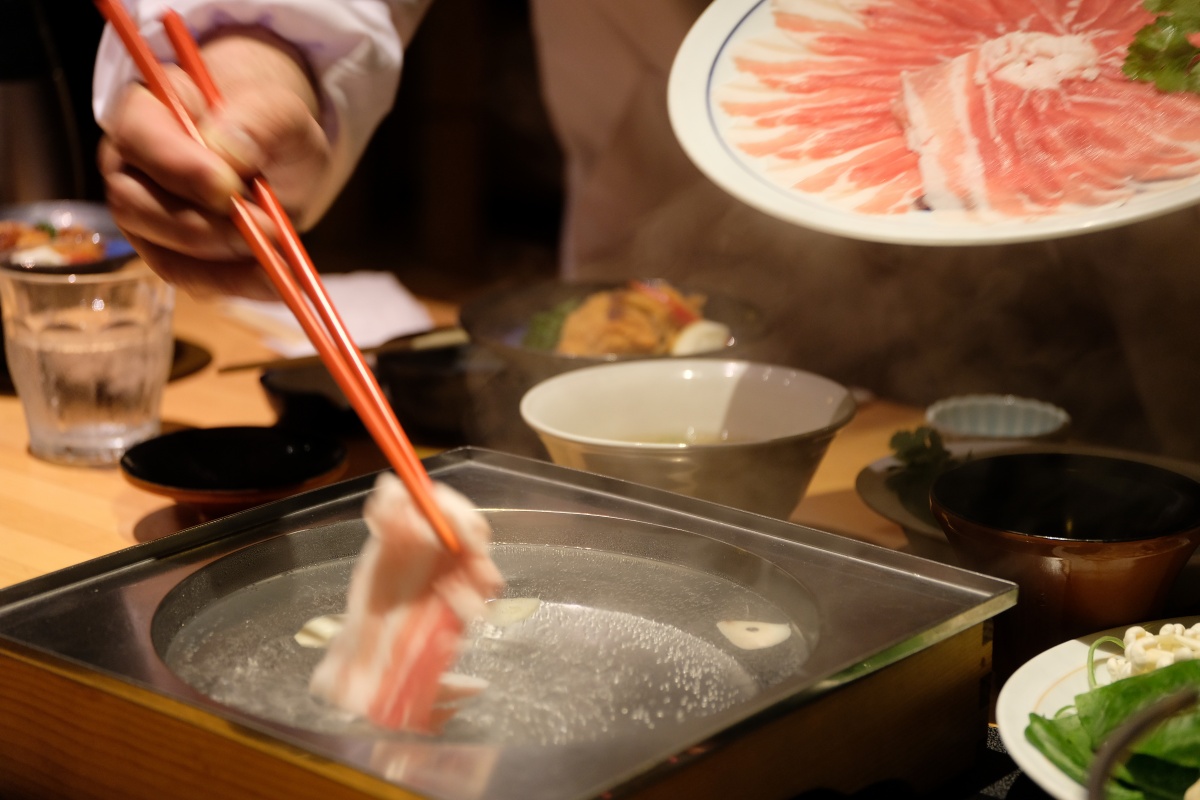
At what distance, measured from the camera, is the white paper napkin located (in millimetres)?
2236

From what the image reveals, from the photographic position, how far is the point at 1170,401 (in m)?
2.01

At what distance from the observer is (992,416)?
167 centimetres

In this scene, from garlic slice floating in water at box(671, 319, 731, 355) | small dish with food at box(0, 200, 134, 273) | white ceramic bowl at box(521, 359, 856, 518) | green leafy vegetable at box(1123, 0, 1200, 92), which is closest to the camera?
green leafy vegetable at box(1123, 0, 1200, 92)

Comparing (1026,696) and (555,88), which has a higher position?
(555,88)

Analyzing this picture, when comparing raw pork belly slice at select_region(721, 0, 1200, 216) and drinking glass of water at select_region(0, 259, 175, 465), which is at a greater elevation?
raw pork belly slice at select_region(721, 0, 1200, 216)

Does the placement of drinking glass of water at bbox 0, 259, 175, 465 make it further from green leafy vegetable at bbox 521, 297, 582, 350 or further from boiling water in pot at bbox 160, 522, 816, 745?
boiling water in pot at bbox 160, 522, 816, 745

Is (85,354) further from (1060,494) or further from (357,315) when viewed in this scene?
(1060,494)

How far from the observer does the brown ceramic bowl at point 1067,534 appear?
1.00m

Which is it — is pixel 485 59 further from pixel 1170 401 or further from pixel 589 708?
pixel 589 708

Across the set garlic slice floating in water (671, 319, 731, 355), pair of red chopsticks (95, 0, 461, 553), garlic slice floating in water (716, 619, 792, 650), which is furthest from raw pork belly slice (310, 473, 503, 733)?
garlic slice floating in water (671, 319, 731, 355)

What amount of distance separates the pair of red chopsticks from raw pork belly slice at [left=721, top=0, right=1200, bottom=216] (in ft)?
1.58

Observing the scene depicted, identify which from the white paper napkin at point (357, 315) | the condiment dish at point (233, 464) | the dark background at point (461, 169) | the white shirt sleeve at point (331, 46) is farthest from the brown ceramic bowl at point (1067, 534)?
the dark background at point (461, 169)

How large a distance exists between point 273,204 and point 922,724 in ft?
2.42

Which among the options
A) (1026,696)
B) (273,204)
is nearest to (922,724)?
(1026,696)
